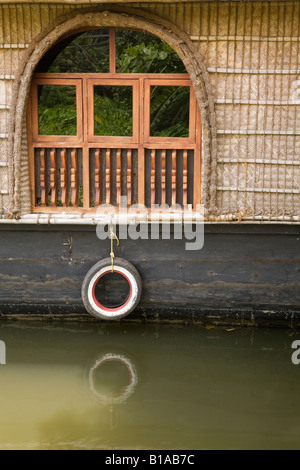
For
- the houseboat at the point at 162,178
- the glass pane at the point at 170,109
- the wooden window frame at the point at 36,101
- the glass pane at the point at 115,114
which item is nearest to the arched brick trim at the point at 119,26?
the houseboat at the point at 162,178

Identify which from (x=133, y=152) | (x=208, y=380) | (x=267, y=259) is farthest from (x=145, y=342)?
(x=133, y=152)

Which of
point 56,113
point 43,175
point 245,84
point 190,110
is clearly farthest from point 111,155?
point 56,113

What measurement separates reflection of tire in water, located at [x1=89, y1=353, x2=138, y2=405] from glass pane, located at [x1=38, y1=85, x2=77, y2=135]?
3858mm

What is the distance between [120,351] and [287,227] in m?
1.67

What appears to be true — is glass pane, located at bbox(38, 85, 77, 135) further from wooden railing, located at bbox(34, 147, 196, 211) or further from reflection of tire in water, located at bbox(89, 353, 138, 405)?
reflection of tire in water, located at bbox(89, 353, 138, 405)

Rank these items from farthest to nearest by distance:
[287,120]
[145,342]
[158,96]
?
[158,96], [145,342], [287,120]

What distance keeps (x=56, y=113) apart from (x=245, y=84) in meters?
3.80

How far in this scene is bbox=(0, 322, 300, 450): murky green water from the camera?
3447mm

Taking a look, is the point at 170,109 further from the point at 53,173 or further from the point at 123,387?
the point at 123,387

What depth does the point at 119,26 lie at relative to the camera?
174 inches

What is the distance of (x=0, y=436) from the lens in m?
3.45

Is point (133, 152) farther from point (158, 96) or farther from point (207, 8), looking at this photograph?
point (158, 96)

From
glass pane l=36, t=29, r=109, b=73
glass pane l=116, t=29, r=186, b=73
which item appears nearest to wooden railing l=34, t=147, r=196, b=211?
glass pane l=116, t=29, r=186, b=73

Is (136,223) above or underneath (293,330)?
above
